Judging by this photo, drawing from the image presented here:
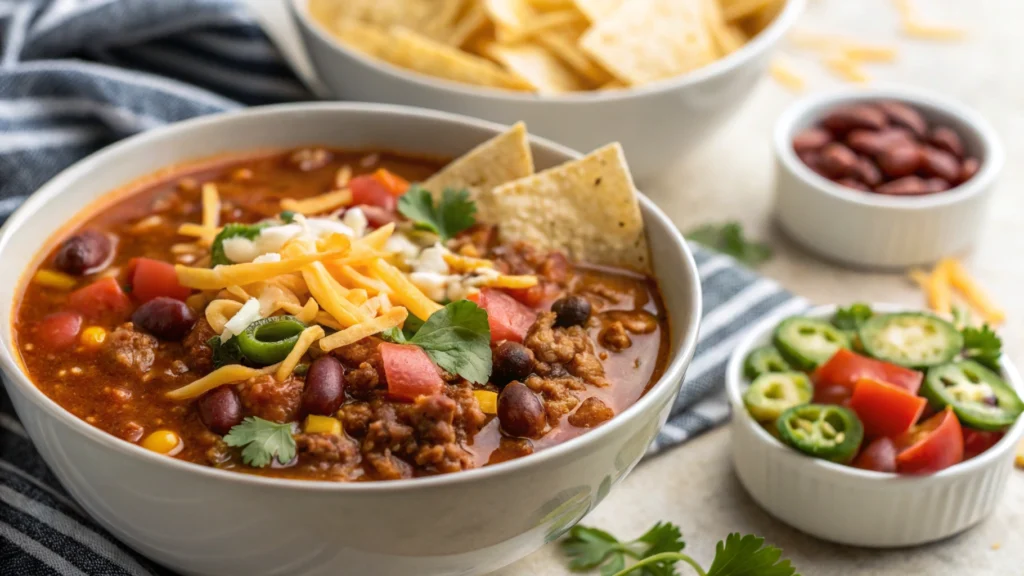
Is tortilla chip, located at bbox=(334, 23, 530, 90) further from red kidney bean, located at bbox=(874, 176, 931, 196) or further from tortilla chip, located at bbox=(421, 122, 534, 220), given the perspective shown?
red kidney bean, located at bbox=(874, 176, 931, 196)

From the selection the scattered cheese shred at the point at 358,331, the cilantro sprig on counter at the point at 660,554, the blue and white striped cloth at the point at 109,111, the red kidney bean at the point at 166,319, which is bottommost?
the cilantro sprig on counter at the point at 660,554

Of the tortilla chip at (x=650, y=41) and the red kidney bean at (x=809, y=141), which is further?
the red kidney bean at (x=809, y=141)

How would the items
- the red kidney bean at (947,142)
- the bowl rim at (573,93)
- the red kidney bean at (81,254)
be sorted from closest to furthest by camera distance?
the red kidney bean at (81,254) → the bowl rim at (573,93) → the red kidney bean at (947,142)

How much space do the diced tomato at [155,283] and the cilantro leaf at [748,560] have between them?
1.63 metres

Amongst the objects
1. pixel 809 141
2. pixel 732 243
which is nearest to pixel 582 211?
pixel 732 243

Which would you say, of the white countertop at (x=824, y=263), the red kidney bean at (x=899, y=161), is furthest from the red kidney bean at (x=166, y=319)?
the red kidney bean at (x=899, y=161)

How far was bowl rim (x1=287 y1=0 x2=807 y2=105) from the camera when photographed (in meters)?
4.34

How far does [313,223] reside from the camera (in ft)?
11.1

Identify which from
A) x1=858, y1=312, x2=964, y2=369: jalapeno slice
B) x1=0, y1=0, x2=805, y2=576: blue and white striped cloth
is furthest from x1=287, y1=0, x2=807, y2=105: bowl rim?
x1=858, y1=312, x2=964, y2=369: jalapeno slice

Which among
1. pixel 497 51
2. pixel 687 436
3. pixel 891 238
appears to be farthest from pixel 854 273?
pixel 497 51

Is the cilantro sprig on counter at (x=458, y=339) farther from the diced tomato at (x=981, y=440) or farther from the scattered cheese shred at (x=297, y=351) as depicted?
the diced tomato at (x=981, y=440)

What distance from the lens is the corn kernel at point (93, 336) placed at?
314 cm

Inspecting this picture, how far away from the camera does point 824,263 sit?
475 cm

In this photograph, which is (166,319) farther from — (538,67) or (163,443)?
(538,67)
